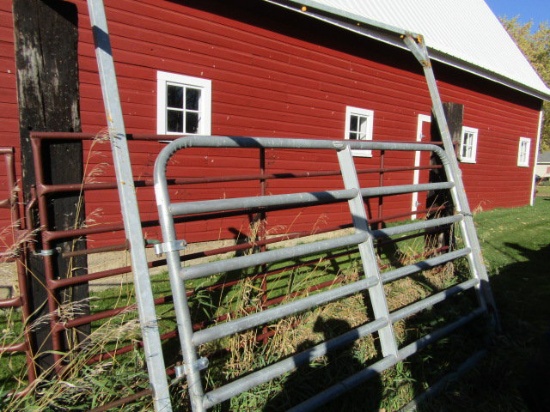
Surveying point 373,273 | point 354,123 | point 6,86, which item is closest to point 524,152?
point 354,123

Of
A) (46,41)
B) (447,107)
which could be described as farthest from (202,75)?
(46,41)

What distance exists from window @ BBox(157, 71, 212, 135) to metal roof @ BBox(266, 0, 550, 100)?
1.73 meters

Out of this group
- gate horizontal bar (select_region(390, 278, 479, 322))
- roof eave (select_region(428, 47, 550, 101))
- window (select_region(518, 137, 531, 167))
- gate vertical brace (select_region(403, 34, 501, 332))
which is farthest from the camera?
window (select_region(518, 137, 531, 167))

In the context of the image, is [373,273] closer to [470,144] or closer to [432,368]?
[432,368]

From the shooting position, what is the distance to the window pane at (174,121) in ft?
18.7

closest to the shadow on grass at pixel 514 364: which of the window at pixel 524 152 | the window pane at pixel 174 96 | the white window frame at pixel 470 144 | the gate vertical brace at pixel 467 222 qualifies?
the gate vertical brace at pixel 467 222

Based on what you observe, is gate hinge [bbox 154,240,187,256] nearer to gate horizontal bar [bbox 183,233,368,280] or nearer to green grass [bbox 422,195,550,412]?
gate horizontal bar [bbox 183,233,368,280]

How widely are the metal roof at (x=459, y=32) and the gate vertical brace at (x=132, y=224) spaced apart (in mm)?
4517

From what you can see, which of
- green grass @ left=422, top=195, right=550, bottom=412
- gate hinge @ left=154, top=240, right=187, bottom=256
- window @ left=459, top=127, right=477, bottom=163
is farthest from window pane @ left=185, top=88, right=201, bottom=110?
window @ left=459, top=127, right=477, bottom=163

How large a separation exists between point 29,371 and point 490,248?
21.1 ft

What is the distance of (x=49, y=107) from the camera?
1747 mm

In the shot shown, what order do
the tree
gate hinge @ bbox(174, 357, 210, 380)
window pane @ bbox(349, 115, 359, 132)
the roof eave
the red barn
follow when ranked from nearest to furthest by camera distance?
gate hinge @ bbox(174, 357, 210, 380)
the red barn
window pane @ bbox(349, 115, 359, 132)
the roof eave
the tree

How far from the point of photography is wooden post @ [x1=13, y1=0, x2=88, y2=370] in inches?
65.7

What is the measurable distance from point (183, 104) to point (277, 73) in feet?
5.98
